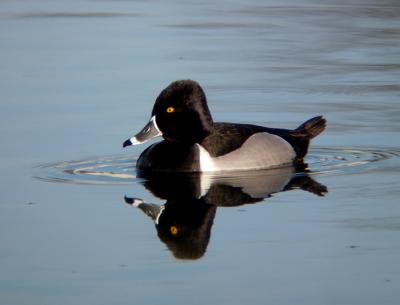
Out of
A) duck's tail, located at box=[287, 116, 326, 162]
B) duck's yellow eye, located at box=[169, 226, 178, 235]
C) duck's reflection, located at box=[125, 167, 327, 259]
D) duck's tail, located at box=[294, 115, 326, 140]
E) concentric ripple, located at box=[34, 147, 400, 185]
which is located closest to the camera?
duck's reflection, located at box=[125, 167, 327, 259]

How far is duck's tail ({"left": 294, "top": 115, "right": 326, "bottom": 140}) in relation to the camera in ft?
37.0

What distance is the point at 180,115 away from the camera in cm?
1086

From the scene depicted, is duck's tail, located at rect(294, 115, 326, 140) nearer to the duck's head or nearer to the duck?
the duck

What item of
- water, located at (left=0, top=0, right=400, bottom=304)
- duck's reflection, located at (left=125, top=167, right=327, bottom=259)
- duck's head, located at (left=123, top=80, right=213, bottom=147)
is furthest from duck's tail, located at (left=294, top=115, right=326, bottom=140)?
duck's head, located at (left=123, top=80, right=213, bottom=147)

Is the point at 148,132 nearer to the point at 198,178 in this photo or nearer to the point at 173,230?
the point at 198,178

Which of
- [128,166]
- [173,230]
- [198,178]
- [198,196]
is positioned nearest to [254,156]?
[198,178]

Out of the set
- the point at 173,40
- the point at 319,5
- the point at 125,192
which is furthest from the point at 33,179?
the point at 319,5

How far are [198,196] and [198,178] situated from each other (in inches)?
33.8

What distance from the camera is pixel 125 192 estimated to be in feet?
31.4

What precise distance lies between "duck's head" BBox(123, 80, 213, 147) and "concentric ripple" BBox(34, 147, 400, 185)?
37cm

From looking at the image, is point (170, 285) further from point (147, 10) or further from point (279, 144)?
point (147, 10)

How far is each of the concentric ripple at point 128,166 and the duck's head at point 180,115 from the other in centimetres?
37

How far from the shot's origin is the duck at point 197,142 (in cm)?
1055

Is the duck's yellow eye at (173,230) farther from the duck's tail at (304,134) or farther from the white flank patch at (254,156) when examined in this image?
the duck's tail at (304,134)
